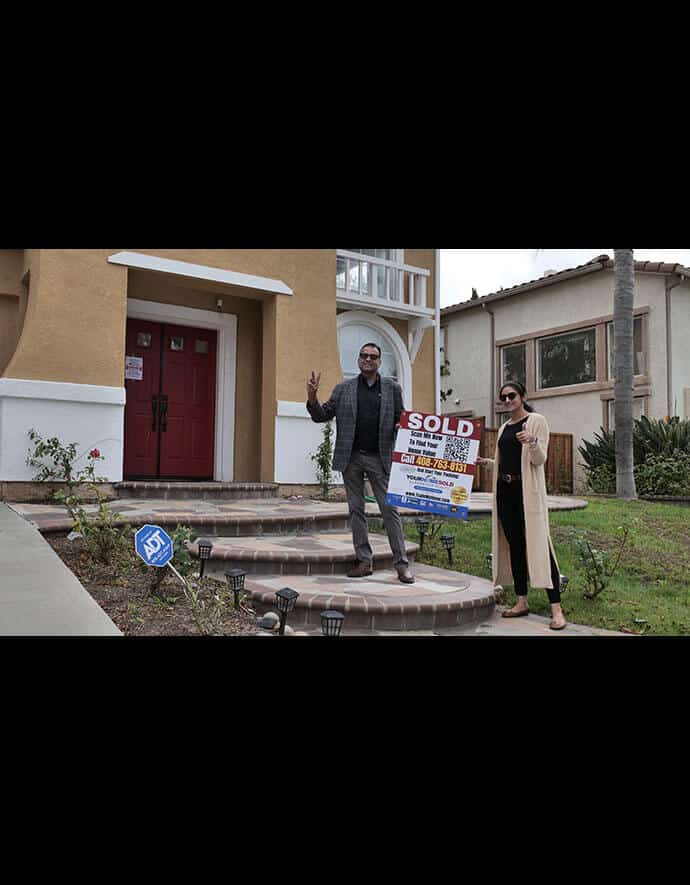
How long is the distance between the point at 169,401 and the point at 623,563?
6.37 meters

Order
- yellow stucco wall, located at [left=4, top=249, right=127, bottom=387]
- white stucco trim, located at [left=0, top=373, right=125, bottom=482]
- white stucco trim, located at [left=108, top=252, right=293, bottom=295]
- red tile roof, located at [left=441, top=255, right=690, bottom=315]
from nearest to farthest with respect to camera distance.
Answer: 1. white stucco trim, located at [left=0, top=373, right=125, bottom=482]
2. yellow stucco wall, located at [left=4, top=249, right=127, bottom=387]
3. white stucco trim, located at [left=108, top=252, right=293, bottom=295]
4. red tile roof, located at [left=441, top=255, right=690, bottom=315]

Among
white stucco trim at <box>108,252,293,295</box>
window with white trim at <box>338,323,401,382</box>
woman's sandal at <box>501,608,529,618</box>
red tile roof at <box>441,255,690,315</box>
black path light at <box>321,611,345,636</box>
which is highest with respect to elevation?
red tile roof at <box>441,255,690,315</box>

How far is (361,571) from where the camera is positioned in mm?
5234

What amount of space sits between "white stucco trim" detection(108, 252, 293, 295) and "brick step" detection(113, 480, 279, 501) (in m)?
Result: 2.65

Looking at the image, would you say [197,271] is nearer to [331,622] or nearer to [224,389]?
[224,389]

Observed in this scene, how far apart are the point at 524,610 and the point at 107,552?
305 cm

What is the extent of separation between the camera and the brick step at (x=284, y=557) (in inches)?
202

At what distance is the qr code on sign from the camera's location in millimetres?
4672

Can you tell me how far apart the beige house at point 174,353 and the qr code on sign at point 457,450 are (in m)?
4.53

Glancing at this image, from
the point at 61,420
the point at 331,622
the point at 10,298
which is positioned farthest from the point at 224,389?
the point at 331,622

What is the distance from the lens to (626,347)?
34.3ft

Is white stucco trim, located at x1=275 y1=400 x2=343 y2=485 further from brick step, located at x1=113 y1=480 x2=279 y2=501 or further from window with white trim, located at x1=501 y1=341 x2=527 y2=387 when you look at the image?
window with white trim, located at x1=501 y1=341 x2=527 y2=387

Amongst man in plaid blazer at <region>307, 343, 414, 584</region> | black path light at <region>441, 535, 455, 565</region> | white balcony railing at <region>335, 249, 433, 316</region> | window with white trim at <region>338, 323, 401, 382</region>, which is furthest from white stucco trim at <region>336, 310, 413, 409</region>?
man in plaid blazer at <region>307, 343, 414, 584</region>
